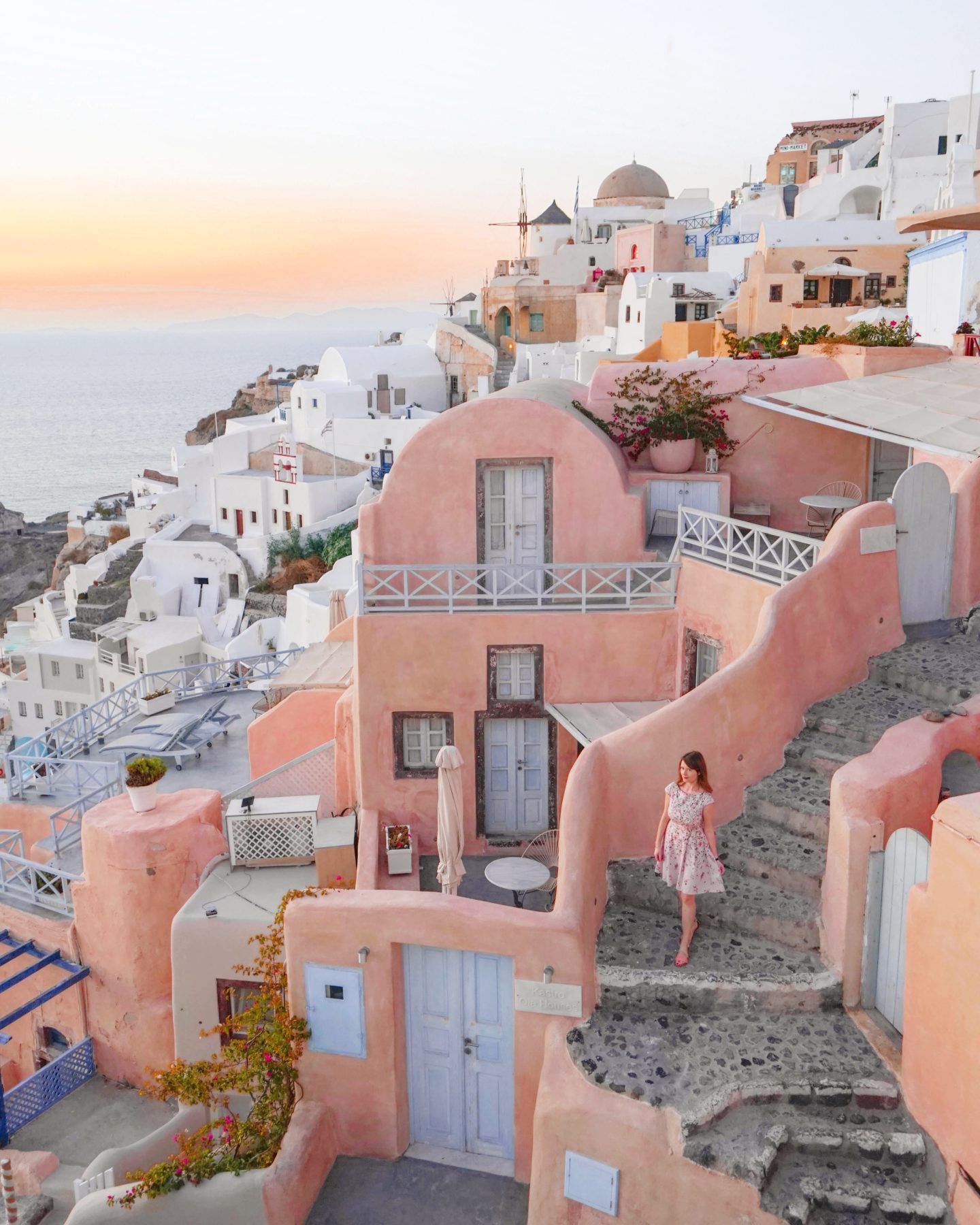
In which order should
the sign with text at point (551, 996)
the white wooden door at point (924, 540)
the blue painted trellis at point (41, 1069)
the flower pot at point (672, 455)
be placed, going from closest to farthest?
the sign with text at point (551, 996) < the white wooden door at point (924, 540) < the blue painted trellis at point (41, 1069) < the flower pot at point (672, 455)

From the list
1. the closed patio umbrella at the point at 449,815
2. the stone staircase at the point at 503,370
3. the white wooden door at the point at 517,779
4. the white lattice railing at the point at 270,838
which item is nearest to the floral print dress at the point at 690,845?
the closed patio umbrella at the point at 449,815

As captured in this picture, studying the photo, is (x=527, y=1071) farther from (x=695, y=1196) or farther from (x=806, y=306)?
(x=806, y=306)

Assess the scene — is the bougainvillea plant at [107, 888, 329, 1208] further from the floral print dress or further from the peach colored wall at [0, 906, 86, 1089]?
the peach colored wall at [0, 906, 86, 1089]

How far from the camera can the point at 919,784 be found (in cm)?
916

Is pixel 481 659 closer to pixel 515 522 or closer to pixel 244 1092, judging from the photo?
pixel 515 522

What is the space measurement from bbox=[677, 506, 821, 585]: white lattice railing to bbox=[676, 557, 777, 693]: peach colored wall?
5.7 inches

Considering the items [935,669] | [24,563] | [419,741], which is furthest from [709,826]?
[24,563]

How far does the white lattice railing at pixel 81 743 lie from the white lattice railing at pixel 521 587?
6.03 m

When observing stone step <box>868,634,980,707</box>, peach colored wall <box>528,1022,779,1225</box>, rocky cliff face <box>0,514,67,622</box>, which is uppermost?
stone step <box>868,634,980,707</box>

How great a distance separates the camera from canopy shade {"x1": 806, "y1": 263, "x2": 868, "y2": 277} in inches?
1503

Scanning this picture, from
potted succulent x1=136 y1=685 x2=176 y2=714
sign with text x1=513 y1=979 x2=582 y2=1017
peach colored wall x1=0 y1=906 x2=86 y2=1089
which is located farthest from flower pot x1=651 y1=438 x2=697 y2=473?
potted succulent x1=136 y1=685 x2=176 y2=714

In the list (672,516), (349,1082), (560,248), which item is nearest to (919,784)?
(349,1082)

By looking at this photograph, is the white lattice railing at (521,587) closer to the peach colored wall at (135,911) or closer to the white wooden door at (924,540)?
the white wooden door at (924,540)

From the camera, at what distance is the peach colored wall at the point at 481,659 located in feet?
46.4
